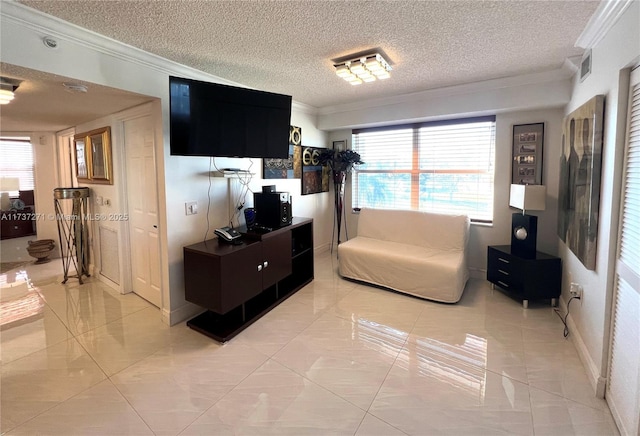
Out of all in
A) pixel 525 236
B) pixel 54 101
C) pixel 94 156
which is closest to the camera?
pixel 54 101

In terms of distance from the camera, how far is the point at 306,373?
2.13 meters

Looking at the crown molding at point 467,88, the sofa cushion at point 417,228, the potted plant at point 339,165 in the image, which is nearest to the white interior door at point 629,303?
the crown molding at point 467,88

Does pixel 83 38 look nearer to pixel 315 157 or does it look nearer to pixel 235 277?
pixel 235 277

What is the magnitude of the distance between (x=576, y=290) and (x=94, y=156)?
17.1 feet

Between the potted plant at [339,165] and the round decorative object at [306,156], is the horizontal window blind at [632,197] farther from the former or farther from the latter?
the round decorative object at [306,156]

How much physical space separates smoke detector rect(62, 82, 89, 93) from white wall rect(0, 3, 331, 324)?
0.16 meters

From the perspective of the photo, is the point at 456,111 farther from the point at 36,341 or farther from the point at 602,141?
the point at 36,341

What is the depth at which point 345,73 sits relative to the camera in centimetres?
278

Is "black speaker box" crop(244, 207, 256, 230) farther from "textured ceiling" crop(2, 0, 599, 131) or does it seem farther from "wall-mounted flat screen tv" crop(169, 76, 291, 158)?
"textured ceiling" crop(2, 0, 599, 131)

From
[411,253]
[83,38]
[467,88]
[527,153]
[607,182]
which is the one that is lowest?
[411,253]

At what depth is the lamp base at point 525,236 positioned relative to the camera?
3.06 meters

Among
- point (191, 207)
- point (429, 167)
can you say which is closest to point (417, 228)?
point (429, 167)

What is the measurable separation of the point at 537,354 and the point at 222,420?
232cm

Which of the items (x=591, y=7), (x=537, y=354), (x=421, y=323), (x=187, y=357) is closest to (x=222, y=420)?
(x=187, y=357)
